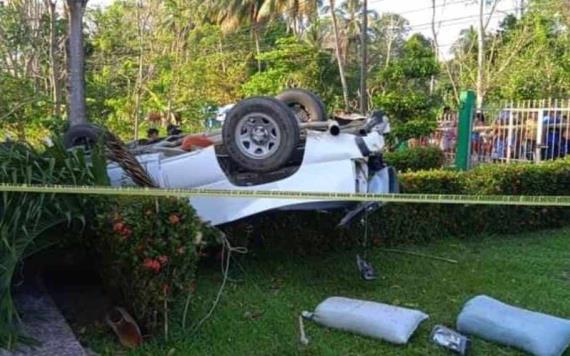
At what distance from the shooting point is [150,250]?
3.60 meters

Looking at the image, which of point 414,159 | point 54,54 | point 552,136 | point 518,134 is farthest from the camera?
point 54,54

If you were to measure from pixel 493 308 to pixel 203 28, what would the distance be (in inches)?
1090

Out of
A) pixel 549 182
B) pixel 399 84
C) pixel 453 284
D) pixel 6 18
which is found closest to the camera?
pixel 453 284

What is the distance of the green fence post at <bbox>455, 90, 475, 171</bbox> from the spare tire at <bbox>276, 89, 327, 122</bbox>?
4.11 metres

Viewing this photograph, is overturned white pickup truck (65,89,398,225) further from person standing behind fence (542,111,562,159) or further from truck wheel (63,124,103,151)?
person standing behind fence (542,111,562,159)

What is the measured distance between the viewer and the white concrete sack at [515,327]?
3.63 metres

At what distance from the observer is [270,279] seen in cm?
530

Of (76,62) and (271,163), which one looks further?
(76,62)

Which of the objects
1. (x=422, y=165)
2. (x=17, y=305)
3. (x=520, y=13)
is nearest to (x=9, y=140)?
(x=17, y=305)

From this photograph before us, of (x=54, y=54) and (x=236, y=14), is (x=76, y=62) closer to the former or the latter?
(x=54, y=54)

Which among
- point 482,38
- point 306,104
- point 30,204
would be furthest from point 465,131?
point 482,38

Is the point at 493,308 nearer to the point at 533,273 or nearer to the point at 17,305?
the point at 533,273

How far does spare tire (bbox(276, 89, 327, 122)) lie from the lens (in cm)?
601

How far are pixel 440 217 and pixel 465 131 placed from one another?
11.0ft
